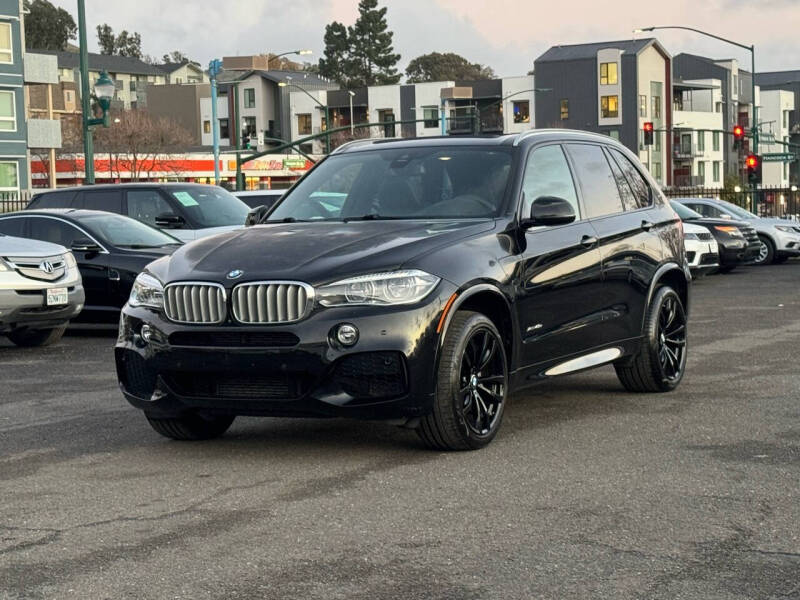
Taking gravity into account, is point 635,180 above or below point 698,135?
below

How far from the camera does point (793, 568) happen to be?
5027 millimetres

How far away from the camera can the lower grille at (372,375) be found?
6.91 meters

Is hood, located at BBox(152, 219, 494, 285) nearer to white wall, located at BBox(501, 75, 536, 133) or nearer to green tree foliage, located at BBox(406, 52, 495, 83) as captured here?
white wall, located at BBox(501, 75, 536, 133)

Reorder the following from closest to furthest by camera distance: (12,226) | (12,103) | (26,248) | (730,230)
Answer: (26,248) < (12,226) < (730,230) < (12,103)

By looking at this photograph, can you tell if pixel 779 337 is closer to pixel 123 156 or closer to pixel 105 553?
pixel 105 553

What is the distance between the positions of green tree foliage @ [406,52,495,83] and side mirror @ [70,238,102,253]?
128100 mm

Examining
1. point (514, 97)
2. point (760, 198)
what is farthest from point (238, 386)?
point (514, 97)

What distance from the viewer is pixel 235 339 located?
23.1 feet

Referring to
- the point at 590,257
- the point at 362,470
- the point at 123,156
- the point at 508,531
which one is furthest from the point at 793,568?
the point at 123,156

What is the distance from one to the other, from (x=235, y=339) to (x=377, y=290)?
767 mm

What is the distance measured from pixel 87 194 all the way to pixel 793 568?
14.8 m

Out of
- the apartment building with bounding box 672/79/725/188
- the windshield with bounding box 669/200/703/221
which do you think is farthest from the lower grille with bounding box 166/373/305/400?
the apartment building with bounding box 672/79/725/188

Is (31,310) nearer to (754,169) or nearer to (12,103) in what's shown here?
(754,169)

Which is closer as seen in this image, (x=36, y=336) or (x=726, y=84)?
(x=36, y=336)
